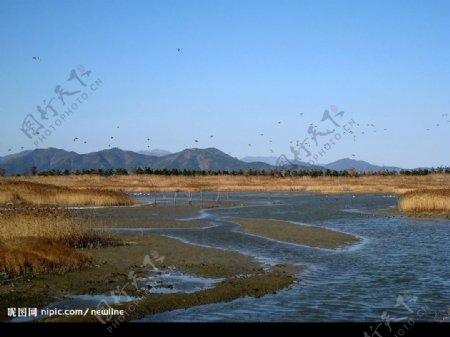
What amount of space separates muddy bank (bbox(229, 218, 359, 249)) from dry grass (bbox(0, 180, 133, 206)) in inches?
768

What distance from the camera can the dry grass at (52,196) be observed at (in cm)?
5113

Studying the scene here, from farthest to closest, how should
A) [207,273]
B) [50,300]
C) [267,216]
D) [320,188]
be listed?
[320,188]
[267,216]
[207,273]
[50,300]

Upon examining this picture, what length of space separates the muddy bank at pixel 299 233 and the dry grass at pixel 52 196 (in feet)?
64.0

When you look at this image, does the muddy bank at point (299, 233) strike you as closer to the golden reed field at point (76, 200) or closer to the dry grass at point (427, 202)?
the golden reed field at point (76, 200)

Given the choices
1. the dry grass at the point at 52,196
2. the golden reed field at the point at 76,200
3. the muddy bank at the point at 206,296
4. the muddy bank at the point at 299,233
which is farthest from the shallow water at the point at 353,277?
the dry grass at the point at 52,196

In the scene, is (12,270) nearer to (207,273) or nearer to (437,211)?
(207,273)

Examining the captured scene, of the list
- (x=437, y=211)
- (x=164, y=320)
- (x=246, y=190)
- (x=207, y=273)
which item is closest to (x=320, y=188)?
(x=246, y=190)

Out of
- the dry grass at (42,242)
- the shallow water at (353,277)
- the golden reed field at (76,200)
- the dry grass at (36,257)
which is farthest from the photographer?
the golden reed field at (76,200)

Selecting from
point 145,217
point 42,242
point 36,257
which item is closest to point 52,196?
point 145,217

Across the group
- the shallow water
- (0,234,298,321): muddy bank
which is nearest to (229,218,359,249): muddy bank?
the shallow water

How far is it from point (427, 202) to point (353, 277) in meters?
30.9
